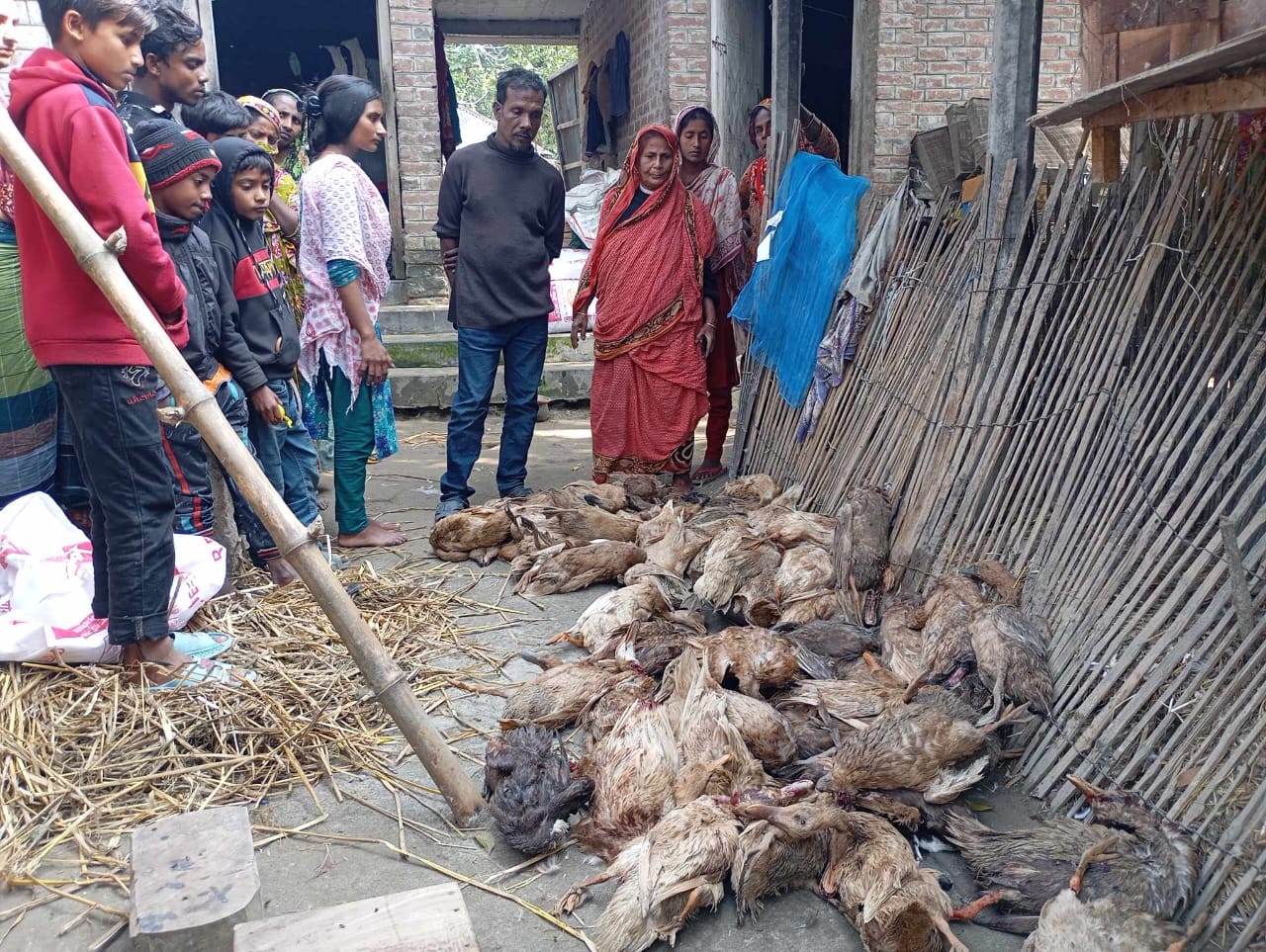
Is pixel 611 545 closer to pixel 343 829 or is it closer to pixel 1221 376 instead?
pixel 343 829

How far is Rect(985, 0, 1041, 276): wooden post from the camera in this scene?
3.61 m

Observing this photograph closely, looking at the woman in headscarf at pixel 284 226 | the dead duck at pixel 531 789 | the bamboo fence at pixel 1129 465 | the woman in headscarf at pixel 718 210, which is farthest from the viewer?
the woman in headscarf at pixel 718 210

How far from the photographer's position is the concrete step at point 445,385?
27.5ft

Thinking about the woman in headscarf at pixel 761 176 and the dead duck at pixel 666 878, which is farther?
the woman in headscarf at pixel 761 176

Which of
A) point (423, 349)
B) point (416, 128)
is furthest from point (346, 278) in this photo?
point (416, 128)

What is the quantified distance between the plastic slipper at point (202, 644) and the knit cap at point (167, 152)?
1.58 metres

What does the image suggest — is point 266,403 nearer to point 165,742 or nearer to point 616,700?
point 165,742

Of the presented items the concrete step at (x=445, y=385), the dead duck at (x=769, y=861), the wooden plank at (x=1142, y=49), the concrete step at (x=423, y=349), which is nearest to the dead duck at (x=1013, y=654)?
the dead duck at (x=769, y=861)

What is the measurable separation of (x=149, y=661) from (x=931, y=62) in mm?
7182

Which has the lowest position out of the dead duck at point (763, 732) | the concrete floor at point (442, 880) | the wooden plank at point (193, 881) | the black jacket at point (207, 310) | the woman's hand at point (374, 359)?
the concrete floor at point (442, 880)

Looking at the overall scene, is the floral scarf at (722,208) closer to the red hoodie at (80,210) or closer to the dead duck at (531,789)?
the red hoodie at (80,210)

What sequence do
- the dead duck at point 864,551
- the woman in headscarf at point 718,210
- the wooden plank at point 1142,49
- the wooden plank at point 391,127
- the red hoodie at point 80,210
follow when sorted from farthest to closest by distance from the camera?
1. the wooden plank at point 391,127
2. the woman in headscarf at point 718,210
3. the dead duck at point 864,551
4. the red hoodie at point 80,210
5. the wooden plank at point 1142,49

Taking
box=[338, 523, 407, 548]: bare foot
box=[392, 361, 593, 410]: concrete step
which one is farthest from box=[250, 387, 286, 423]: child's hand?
box=[392, 361, 593, 410]: concrete step

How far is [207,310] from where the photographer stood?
3.85 m
